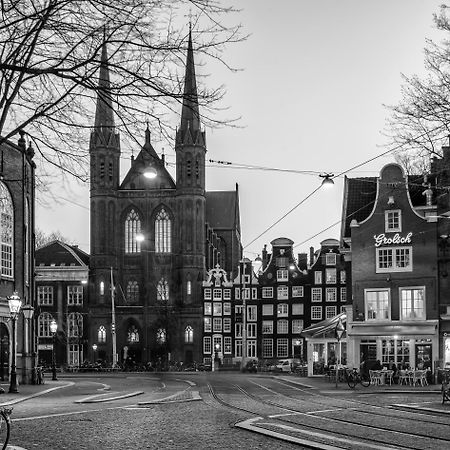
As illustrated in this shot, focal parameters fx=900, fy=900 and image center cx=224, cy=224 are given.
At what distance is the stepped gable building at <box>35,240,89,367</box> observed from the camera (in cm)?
10050

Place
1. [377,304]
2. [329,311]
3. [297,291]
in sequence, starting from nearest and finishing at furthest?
[377,304]
[329,311]
[297,291]

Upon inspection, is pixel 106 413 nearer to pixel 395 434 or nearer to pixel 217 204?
pixel 395 434

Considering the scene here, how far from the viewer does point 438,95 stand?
2231 centimetres

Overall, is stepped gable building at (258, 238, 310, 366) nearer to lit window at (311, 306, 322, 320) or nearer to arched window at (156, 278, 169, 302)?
lit window at (311, 306, 322, 320)

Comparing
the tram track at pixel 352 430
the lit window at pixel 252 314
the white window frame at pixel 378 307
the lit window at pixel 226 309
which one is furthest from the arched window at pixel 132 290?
the tram track at pixel 352 430

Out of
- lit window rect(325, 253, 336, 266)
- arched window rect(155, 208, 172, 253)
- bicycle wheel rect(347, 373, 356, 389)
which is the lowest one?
bicycle wheel rect(347, 373, 356, 389)

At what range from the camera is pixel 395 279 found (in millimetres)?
47469

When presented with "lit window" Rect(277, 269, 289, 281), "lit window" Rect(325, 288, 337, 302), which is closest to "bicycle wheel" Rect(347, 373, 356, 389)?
"lit window" Rect(325, 288, 337, 302)

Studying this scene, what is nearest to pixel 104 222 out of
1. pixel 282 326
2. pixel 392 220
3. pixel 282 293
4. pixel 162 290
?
pixel 162 290

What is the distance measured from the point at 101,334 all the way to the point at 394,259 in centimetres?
6083

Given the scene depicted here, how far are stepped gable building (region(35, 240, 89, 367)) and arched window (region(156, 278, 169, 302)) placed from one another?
7778 millimetres

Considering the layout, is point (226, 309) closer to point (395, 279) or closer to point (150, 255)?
point (150, 255)

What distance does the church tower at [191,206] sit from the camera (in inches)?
4149

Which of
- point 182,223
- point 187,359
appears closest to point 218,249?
point 182,223
